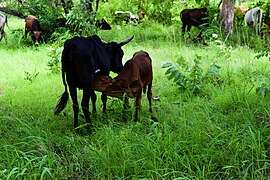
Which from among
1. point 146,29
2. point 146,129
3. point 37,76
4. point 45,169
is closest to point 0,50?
point 37,76

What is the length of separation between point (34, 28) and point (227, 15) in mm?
5410

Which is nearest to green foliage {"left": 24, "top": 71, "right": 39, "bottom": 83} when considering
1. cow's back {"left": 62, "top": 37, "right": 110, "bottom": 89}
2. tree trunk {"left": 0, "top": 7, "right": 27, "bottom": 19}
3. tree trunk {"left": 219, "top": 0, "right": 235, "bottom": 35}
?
cow's back {"left": 62, "top": 37, "right": 110, "bottom": 89}

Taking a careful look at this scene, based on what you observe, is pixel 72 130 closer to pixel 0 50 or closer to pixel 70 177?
pixel 70 177

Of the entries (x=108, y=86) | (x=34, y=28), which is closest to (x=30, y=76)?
(x=108, y=86)

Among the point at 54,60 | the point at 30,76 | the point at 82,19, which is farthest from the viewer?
the point at 82,19

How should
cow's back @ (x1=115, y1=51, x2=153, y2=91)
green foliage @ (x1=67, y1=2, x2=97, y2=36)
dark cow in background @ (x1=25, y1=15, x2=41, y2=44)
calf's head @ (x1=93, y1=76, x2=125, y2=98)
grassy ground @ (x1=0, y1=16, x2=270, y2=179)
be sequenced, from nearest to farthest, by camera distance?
grassy ground @ (x1=0, y1=16, x2=270, y2=179) < calf's head @ (x1=93, y1=76, x2=125, y2=98) < cow's back @ (x1=115, y1=51, x2=153, y2=91) < green foliage @ (x1=67, y1=2, x2=97, y2=36) < dark cow in background @ (x1=25, y1=15, x2=41, y2=44)

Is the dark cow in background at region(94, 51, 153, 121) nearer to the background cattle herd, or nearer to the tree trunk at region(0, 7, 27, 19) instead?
the background cattle herd

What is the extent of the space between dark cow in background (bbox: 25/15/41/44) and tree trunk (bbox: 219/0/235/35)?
514cm

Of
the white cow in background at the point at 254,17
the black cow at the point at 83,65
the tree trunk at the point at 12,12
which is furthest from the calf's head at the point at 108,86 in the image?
the tree trunk at the point at 12,12

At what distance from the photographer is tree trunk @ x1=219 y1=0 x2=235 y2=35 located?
977 cm

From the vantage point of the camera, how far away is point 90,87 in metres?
4.36

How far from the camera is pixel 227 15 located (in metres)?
9.84

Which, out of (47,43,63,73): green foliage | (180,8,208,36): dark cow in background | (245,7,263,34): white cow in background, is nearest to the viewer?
(47,43,63,73): green foliage

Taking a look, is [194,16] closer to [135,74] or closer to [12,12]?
[12,12]
